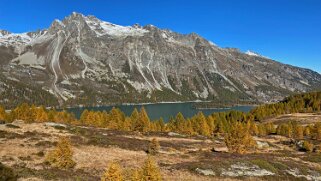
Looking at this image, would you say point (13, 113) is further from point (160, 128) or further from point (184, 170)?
point (184, 170)

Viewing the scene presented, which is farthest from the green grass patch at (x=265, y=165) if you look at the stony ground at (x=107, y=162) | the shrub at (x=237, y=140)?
the shrub at (x=237, y=140)

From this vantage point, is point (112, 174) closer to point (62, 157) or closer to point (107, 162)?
point (62, 157)

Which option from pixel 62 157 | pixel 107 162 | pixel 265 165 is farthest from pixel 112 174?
pixel 265 165

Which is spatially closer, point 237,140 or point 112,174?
point 112,174

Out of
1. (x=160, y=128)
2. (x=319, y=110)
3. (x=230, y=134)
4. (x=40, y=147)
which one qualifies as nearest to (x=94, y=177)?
(x=40, y=147)

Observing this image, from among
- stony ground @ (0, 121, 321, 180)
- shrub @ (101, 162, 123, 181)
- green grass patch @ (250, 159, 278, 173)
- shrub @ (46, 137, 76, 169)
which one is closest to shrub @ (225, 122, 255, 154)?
stony ground @ (0, 121, 321, 180)

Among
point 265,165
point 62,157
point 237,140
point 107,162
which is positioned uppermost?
point 62,157

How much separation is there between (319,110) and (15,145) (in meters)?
194

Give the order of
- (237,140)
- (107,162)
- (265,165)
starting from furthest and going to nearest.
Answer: (237,140) < (265,165) < (107,162)

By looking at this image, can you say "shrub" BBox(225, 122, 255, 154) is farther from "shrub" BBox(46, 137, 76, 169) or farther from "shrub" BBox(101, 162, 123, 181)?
"shrub" BBox(101, 162, 123, 181)

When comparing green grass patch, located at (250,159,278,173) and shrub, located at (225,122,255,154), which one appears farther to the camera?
shrub, located at (225,122,255,154)

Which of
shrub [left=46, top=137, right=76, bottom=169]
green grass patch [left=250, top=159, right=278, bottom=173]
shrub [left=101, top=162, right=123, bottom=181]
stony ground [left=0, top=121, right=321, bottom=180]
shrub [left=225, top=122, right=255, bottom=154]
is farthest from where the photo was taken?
shrub [left=225, top=122, right=255, bottom=154]

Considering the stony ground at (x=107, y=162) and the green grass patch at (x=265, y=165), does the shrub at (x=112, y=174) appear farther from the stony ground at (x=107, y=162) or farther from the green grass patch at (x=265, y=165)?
the green grass patch at (x=265, y=165)

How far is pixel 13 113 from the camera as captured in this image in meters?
125
